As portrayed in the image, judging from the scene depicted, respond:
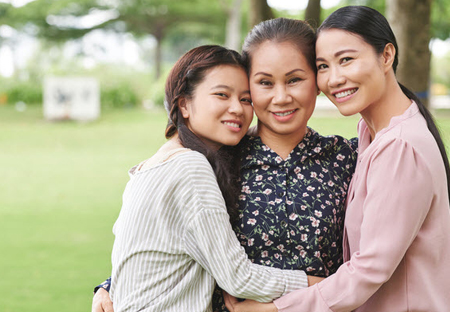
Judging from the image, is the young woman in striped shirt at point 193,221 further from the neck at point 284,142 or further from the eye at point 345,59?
the eye at point 345,59

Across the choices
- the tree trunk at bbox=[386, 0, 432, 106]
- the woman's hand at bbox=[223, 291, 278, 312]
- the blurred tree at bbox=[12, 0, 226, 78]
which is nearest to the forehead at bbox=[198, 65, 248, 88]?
the woman's hand at bbox=[223, 291, 278, 312]

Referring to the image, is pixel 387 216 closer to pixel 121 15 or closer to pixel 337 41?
pixel 337 41

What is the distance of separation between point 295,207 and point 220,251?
1.02 ft

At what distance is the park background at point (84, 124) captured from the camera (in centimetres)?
423

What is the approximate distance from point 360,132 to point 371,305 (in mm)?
577

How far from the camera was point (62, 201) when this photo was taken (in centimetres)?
704

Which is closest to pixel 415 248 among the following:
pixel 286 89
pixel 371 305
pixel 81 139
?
pixel 371 305

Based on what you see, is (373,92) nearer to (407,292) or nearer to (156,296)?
(407,292)

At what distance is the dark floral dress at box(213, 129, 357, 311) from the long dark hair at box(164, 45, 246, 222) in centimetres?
5

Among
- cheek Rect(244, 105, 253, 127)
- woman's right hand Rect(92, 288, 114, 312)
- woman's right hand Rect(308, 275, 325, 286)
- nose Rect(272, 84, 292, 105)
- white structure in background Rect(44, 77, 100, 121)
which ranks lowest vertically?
white structure in background Rect(44, 77, 100, 121)

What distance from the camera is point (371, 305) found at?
1683 mm

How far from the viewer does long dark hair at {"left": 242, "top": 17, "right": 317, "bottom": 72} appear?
1797 millimetres

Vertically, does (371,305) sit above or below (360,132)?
below

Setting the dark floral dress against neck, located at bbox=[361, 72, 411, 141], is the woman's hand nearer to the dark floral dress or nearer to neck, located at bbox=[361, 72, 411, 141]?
the dark floral dress
